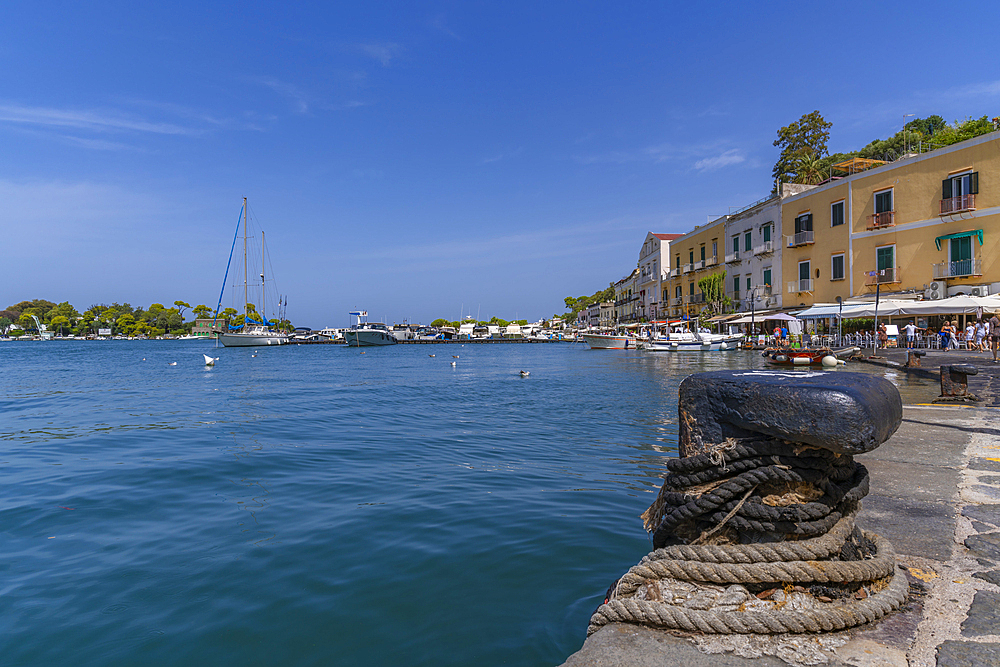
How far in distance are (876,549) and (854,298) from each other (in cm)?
3470

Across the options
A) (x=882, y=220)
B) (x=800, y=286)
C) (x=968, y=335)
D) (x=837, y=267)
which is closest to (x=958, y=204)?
(x=882, y=220)

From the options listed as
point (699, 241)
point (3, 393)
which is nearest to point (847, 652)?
point (3, 393)

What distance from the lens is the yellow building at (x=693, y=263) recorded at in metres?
47.3

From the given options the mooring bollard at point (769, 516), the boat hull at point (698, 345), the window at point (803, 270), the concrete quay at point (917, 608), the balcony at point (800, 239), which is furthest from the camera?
the boat hull at point (698, 345)

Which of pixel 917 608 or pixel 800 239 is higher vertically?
pixel 800 239

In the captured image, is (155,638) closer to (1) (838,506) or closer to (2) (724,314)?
(1) (838,506)

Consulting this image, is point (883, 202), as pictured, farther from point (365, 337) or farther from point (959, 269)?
point (365, 337)

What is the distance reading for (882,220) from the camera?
98.2 feet

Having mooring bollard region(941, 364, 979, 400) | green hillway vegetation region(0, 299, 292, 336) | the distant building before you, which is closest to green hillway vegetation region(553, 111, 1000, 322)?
mooring bollard region(941, 364, 979, 400)

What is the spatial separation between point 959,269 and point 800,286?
999 centimetres

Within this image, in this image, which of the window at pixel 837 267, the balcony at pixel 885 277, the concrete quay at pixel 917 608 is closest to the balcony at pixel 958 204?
the balcony at pixel 885 277

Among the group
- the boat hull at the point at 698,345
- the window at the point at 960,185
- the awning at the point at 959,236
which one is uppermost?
the window at the point at 960,185

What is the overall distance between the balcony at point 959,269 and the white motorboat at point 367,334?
6658cm

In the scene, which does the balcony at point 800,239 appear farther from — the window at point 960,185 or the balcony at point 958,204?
the balcony at point 958,204
